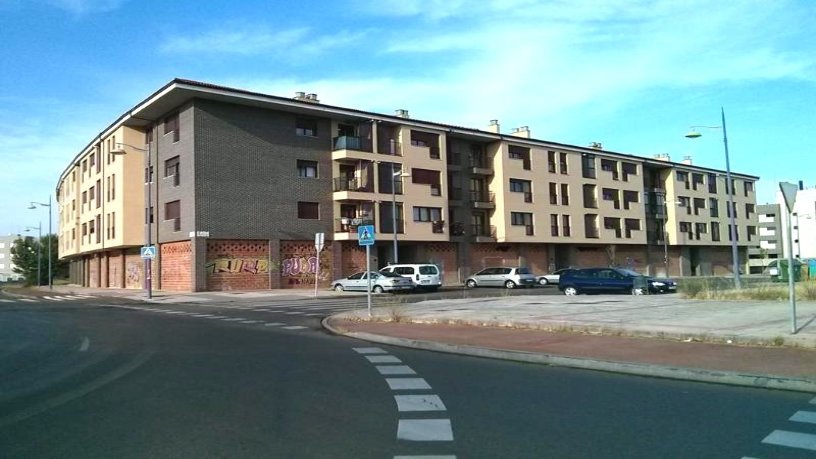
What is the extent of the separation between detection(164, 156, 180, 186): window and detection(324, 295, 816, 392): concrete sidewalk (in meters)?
25.1

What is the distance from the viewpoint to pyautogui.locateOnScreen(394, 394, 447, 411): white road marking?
698cm

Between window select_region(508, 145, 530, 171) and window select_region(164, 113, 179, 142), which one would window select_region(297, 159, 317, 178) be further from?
window select_region(508, 145, 530, 171)

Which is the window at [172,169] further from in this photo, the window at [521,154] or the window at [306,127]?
the window at [521,154]

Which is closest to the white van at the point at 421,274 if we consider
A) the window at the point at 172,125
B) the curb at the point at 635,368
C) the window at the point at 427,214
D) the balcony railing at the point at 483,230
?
the window at the point at 427,214

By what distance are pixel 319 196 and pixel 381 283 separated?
9.96m

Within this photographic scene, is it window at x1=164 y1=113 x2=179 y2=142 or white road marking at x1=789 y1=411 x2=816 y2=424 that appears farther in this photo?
window at x1=164 y1=113 x2=179 y2=142

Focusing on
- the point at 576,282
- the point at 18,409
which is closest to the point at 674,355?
the point at 18,409

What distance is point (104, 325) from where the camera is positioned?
17.3 m

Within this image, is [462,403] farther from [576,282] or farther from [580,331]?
[576,282]

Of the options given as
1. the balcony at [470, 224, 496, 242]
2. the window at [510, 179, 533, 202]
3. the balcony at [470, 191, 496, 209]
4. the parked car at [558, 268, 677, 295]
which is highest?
the window at [510, 179, 533, 202]

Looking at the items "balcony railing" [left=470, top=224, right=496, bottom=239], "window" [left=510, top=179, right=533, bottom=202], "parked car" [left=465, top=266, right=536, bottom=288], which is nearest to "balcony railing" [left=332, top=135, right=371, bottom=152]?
"parked car" [left=465, top=266, right=536, bottom=288]

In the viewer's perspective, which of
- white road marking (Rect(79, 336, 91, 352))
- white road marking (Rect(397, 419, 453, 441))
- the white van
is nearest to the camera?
white road marking (Rect(397, 419, 453, 441))

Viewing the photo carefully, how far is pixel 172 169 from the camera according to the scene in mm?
41031

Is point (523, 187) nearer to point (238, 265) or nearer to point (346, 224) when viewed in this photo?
point (346, 224)
